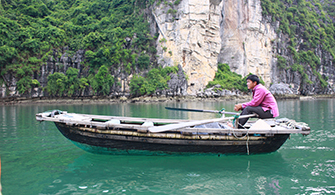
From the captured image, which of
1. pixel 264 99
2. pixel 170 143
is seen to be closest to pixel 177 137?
pixel 170 143

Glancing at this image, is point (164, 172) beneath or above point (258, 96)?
beneath

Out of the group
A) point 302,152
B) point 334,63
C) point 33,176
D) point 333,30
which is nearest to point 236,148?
point 302,152

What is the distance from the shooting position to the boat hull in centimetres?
561

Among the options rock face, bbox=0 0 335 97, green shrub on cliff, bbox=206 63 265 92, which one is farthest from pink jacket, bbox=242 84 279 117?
green shrub on cliff, bbox=206 63 265 92

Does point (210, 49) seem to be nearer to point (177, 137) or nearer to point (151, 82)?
point (151, 82)

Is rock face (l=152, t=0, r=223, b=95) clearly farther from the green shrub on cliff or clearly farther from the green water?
the green water

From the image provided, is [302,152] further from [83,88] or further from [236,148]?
[83,88]

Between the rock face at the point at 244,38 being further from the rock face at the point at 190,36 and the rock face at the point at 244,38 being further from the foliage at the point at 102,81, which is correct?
the foliage at the point at 102,81

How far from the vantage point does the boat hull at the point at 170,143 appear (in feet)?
18.4

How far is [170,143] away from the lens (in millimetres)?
5625

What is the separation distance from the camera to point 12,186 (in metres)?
4.18

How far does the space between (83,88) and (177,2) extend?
87.4 feet

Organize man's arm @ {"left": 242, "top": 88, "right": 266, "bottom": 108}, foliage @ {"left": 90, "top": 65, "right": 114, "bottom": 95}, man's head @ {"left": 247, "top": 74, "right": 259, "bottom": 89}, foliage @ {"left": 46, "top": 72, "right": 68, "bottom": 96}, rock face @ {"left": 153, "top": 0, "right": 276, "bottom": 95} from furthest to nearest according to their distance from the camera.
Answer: rock face @ {"left": 153, "top": 0, "right": 276, "bottom": 95}, foliage @ {"left": 90, "top": 65, "right": 114, "bottom": 95}, foliage @ {"left": 46, "top": 72, "right": 68, "bottom": 96}, man's head @ {"left": 247, "top": 74, "right": 259, "bottom": 89}, man's arm @ {"left": 242, "top": 88, "right": 266, "bottom": 108}

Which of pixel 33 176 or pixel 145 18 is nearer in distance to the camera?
pixel 33 176
